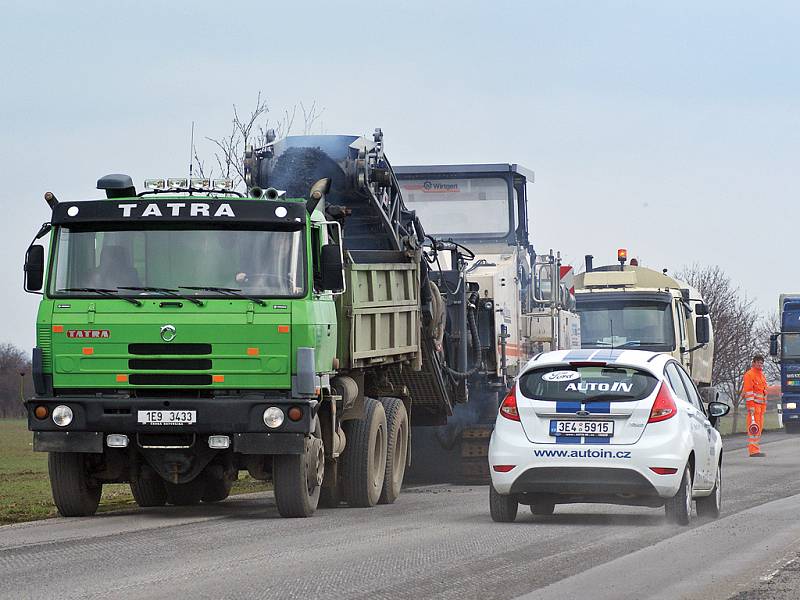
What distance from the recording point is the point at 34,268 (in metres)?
15.3

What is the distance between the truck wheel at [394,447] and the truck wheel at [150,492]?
246 cm

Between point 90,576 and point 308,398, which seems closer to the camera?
point 90,576

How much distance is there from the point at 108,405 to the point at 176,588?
17.6 ft

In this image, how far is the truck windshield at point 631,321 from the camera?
30422 millimetres

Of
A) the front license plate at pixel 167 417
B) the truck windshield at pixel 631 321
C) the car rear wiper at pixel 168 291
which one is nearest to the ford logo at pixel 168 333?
the car rear wiper at pixel 168 291

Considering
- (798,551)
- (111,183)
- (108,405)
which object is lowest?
(798,551)

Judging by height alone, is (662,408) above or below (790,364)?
below

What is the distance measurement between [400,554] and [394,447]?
666cm

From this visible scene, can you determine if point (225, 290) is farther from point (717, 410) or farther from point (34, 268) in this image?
point (717, 410)

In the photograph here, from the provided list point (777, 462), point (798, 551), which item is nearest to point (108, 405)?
point (798, 551)

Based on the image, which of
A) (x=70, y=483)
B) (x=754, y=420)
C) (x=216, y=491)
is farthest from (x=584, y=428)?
(x=754, y=420)

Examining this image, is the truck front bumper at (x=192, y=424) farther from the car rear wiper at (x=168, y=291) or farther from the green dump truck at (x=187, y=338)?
the car rear wiper at (x=168, y=291)

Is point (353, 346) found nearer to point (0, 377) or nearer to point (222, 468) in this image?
point (222, 468)

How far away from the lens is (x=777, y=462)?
27.8 meters
